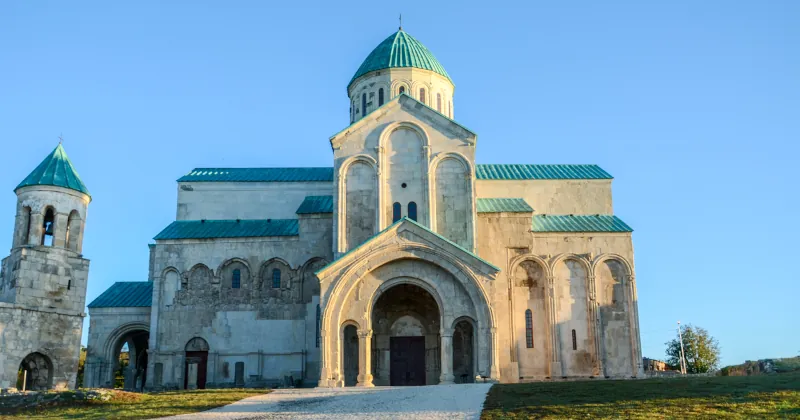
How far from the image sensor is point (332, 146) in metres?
32.0

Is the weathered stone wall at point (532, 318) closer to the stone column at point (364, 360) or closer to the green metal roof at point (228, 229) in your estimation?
the stone column at point (364, 360)

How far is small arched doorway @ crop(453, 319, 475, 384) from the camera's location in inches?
1209

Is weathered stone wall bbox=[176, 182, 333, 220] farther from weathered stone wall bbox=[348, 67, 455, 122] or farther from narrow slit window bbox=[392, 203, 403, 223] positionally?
narrow slit window bbox=[392, 203, 403, 223]

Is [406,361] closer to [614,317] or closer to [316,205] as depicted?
[316,205]

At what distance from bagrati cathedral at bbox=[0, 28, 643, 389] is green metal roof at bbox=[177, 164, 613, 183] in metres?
0.13

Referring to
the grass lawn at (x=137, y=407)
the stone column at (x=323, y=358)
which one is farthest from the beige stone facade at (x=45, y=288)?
the stone column at (x=323, y=358)

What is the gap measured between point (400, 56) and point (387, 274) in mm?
13628

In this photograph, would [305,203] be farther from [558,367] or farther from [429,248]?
[558,367]

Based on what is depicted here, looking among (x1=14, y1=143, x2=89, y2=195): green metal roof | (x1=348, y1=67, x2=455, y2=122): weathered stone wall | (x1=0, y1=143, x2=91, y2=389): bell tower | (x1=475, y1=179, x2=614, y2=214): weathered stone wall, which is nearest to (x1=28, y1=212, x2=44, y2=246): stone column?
(x1=0, y1=143, x2=91, y2=389): bell tower

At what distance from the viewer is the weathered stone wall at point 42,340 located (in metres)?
31.3

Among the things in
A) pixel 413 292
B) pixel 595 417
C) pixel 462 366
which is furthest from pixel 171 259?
pixel 595 417

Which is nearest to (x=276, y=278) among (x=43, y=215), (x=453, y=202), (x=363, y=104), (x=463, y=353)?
(x=453, y=202)

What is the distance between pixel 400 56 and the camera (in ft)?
123

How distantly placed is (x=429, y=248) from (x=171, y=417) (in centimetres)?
1203
